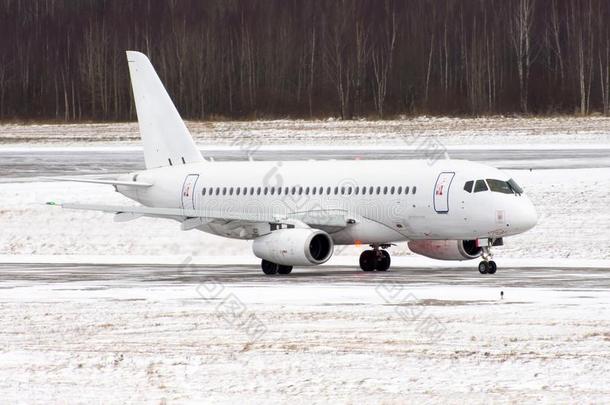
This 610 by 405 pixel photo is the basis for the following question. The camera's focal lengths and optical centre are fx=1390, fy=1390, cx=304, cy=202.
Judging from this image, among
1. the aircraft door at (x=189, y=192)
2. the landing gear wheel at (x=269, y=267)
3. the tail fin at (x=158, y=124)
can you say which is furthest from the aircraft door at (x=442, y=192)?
the tail fin at (x=158, y=124)

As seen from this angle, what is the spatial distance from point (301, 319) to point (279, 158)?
39.7 metres

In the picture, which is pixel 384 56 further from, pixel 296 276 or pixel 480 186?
pixel 296 276

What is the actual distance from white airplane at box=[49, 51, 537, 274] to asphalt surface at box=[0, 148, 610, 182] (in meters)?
17.4

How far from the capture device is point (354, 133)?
79312mm

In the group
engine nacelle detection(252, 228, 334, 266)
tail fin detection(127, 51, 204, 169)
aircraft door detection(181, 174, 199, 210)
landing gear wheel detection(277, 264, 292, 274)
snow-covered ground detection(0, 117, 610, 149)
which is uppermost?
tail fin detection(127, 51, 204, 169)

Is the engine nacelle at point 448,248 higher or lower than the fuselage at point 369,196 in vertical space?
lower

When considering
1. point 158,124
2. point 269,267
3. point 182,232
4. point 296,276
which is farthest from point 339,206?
point 182,232

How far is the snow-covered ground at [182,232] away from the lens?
146 feet

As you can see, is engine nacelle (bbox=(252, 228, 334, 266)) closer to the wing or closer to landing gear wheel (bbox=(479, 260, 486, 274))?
the wing

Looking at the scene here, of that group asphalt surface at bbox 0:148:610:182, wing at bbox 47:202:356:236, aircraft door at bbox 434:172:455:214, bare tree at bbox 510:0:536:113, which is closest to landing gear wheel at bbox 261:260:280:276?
wing at bbox 47:202:356:236

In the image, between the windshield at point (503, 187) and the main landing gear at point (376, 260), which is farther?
the main landing gear at point (376, 260)

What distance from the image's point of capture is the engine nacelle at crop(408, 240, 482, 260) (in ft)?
130

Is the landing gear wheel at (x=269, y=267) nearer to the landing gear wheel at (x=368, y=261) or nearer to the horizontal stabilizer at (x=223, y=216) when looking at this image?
the horizontal stabilizer at (x=223, y=216)

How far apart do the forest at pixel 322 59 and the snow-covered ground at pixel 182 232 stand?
129 ft
